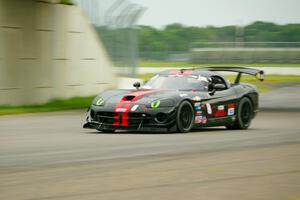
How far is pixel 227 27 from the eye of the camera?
185 ft

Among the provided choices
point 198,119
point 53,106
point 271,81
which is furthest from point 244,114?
point 271,81

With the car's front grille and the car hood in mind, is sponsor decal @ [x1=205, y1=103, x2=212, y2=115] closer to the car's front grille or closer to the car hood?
the car hood

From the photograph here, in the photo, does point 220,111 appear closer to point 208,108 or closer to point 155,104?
point 208,108

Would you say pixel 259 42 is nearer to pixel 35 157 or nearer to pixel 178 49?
pixel 178 49

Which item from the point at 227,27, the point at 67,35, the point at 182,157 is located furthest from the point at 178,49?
the point at 182,157

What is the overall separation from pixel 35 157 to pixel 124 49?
19.3 meters

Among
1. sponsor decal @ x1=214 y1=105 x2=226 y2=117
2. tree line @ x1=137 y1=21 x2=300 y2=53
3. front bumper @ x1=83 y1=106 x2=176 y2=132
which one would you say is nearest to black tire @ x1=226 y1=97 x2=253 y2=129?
sponsor decal @ x1=214 y1=105 x2=226 y2=117

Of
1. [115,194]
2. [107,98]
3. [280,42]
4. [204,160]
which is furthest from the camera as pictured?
[280,42]

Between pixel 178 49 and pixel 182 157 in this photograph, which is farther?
pixel 178 49

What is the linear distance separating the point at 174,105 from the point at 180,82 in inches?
54.8

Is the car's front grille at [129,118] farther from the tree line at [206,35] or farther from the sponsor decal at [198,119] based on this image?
the tree line at [206,35]

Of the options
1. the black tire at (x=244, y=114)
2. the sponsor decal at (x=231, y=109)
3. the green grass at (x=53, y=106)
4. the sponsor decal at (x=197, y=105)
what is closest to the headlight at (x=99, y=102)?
the sponsor decal at (x=197, y=105)

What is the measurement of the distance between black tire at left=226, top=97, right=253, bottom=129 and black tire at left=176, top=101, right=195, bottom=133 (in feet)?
6.76

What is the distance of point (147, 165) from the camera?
30.1ft
